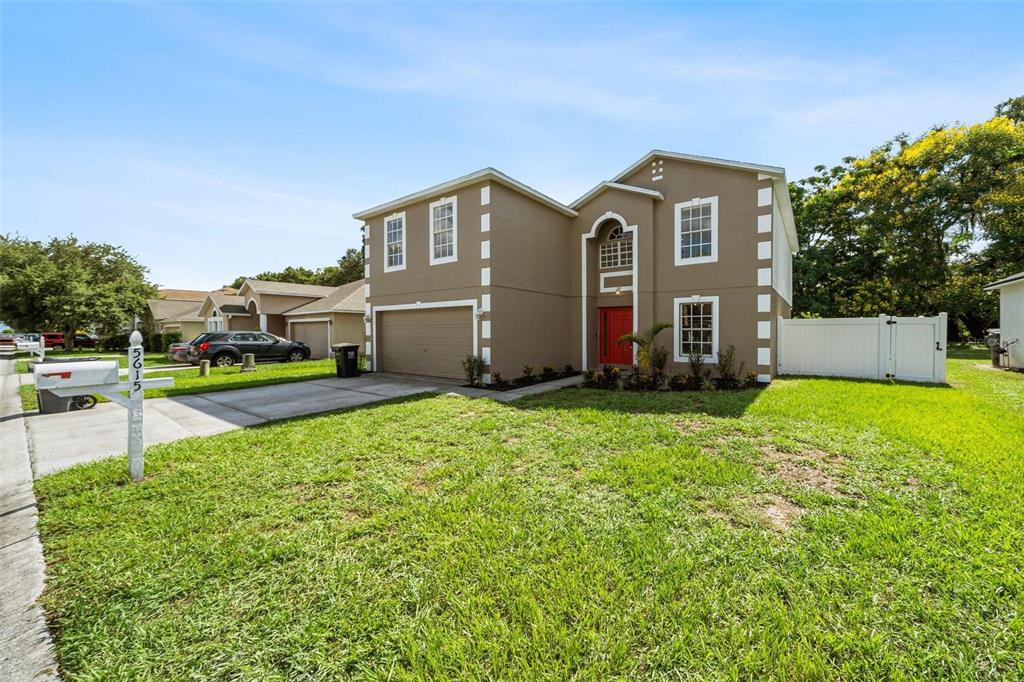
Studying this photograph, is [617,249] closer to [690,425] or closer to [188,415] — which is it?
[690,425]

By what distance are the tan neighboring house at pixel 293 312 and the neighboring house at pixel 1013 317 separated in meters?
25.2

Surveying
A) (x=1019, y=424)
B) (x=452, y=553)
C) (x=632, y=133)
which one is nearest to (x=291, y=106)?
(x=632, y=133)

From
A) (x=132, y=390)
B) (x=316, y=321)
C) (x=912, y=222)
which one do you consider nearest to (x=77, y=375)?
(x=132, y=390)

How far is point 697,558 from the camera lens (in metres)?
2.92

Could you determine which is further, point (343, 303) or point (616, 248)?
point (343, 303)

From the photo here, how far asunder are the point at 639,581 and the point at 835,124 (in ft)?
38.4

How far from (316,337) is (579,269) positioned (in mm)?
15465

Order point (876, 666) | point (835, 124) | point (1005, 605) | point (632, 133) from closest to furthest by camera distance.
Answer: point (876, 666)
point (1005, 605)
point (835, 124)
point (632, 133)

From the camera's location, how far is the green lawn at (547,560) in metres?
2.15

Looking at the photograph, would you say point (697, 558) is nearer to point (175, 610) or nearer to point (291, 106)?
point (175, 610)

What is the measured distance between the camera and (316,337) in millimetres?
22016

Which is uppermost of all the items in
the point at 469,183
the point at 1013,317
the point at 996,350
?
the point at 469,183

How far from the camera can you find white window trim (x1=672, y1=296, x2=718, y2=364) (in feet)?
36.8

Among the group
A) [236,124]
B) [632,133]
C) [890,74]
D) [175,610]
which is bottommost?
[175,610]
